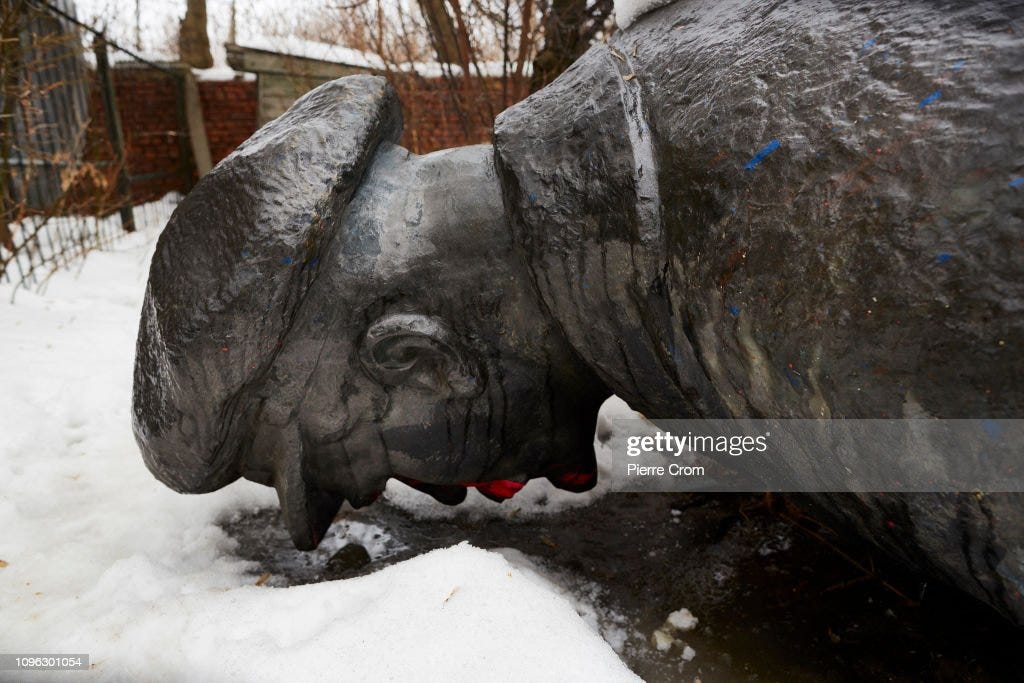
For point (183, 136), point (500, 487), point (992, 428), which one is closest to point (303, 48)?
point (183, 136)

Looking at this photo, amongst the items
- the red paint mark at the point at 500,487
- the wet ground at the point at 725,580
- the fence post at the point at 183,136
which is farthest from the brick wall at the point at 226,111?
the red paint mark at the point at 500,487

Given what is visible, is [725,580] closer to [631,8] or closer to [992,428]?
[992,428]

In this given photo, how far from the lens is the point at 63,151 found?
21.1ft

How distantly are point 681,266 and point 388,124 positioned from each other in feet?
2.65

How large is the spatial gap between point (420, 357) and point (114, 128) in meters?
7.53

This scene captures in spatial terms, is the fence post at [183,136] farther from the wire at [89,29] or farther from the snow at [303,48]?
the snow at [303,48]

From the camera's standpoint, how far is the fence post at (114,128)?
7.08 m

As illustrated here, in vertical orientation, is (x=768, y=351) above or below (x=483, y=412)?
above

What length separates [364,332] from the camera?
143 cm

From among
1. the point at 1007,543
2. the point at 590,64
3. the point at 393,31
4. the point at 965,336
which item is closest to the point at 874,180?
the point at 965,336

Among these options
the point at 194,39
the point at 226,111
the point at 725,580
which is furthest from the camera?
the point at 194,39

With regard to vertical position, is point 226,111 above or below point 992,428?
above

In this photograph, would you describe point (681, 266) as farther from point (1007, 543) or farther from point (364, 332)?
point (364, 332)

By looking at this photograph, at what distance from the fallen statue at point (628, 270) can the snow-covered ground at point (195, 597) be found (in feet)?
0.88
